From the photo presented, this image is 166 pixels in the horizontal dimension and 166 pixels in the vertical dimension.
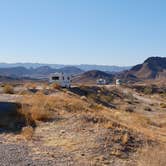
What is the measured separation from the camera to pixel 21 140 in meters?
18.6

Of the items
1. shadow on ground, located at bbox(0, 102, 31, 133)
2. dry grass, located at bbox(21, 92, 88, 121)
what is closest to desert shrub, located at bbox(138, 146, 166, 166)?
shadow on ground, located at bbox(0, 102, 31, 133)

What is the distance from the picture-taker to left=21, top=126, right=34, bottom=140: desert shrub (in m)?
19.3

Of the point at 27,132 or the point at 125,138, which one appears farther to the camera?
the point at 27,132

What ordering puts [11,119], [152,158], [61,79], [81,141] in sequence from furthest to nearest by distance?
[61,79]
[11,119]
[81,141]
[152,158]

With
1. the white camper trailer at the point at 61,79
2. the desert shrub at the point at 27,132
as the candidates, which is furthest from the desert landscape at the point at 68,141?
the white camper trailer at the point at 61,79

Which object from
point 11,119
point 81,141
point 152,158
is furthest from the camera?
point 11,119

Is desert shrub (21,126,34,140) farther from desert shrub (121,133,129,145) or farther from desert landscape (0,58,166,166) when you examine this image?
desert shrub (121,133,129,145)

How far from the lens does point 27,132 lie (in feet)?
65.4

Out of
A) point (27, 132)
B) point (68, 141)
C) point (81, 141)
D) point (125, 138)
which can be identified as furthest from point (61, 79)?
point (81, 141)

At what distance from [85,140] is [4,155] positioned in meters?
3.86

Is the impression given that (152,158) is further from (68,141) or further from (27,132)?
(27,132)

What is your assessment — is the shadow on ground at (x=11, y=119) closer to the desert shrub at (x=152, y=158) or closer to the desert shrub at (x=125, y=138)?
the desert shrub at (x=125, y=138)

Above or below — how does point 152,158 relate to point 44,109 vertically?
below

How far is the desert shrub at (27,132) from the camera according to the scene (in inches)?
760
